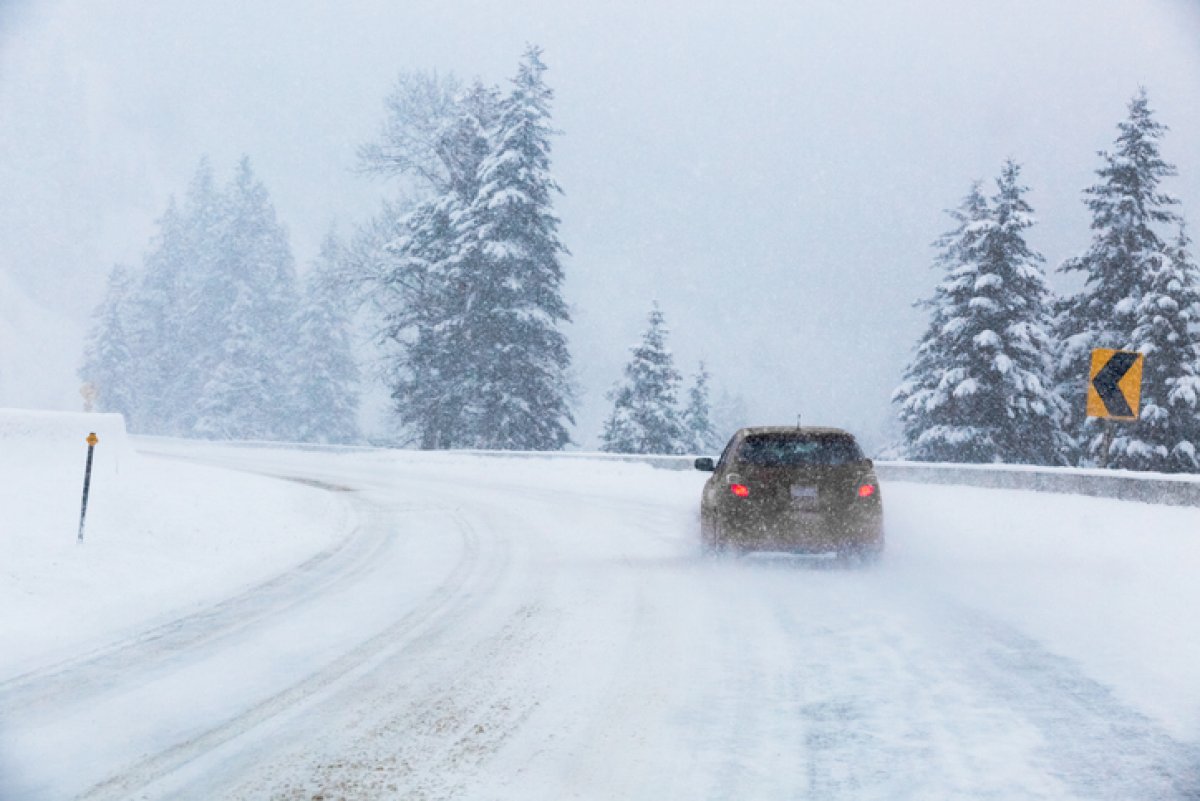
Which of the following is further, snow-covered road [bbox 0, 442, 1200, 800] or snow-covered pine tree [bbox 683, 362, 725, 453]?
snow-covered pine tree [bbox 683, 362, 725, 453]

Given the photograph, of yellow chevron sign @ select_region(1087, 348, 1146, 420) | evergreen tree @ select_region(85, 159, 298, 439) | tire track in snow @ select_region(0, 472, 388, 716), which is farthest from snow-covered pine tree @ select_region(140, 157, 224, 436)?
tire track in snow @ select_region(0, 472, 388, 716)

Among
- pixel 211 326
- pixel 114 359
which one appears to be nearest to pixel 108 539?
pixel 211 326

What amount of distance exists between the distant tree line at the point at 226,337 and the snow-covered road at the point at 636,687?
61.3 m

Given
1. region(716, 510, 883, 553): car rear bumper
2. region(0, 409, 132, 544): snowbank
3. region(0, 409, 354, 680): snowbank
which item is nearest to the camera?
region(0, 409, 354, 680): snowbank

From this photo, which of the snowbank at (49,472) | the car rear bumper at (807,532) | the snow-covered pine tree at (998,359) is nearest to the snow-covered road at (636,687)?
the car rear bumper at (807,532)

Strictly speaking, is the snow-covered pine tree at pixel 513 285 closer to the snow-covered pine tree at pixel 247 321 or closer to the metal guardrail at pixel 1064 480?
the metal guardrail at pixel 1064 480

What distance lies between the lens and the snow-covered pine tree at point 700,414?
62750mm

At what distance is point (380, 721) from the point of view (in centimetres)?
557

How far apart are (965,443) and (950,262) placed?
10567 mm

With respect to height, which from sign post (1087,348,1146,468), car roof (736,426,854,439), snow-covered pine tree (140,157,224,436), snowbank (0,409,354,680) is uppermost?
snow-covered pine tree (140,157,224,436)

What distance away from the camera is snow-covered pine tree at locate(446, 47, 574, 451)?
4478 cm

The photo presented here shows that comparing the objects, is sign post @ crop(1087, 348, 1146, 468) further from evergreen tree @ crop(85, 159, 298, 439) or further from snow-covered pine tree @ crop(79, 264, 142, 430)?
snow-covered pine tree @ crop(79, 264, 142, 430)

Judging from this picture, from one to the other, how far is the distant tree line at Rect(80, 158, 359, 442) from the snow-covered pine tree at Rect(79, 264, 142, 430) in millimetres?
76

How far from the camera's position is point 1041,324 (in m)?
40.7
